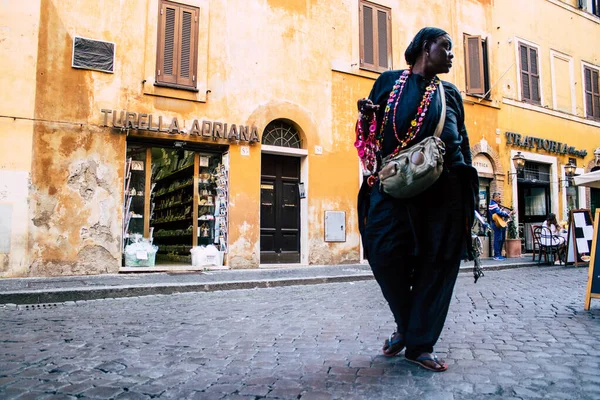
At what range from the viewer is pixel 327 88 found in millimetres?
13141

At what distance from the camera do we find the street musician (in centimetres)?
1471

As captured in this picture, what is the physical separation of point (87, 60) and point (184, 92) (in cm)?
202

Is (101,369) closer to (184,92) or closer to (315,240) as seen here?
(184,92)

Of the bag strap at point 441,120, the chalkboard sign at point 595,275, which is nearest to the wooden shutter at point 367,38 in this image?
the chalkboard sign at point 595,275

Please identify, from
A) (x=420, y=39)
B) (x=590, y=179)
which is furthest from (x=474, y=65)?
(x=420, y=39)

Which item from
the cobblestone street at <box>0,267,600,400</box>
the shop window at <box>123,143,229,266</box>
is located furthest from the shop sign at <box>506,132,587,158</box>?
the cobblestone street at <box>0,267,600,400</box>

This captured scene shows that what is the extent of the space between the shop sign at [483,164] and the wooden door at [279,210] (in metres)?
6.74

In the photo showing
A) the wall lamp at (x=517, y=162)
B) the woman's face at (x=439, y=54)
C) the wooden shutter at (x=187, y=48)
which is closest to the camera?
the woman's face at (x=439, y=54)

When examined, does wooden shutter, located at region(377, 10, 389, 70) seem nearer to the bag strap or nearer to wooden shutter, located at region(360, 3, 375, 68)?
wooden shutter, located at region(360, 3, 375, 68)

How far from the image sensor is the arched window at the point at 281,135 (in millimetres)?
12539

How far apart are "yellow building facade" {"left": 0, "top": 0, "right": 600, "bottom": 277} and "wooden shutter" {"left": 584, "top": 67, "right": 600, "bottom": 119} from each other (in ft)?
23.2

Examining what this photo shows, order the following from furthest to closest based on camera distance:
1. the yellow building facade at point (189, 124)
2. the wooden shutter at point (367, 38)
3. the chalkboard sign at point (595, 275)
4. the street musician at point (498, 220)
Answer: the street musician at point (498, 220) < the wooden shutter at point (367, 38) < the yellow building facade at point (189, 124) < the chalkboard sign at point (595, 275)

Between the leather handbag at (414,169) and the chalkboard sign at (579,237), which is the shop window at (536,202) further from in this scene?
the leather handbag at (414,169)

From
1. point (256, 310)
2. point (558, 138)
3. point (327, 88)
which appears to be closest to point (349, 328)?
point (256, 310)
